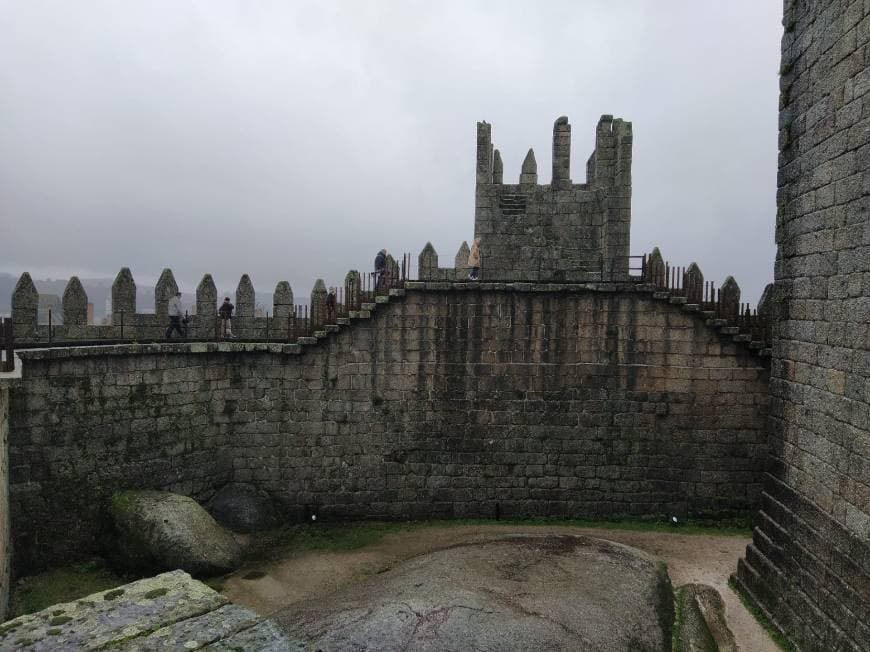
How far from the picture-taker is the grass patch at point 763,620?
25.1 ft

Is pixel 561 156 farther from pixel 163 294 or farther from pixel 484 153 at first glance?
pixel 163 294

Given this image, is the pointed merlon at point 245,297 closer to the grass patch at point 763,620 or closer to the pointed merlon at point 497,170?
the pointed merlon at point 497,170

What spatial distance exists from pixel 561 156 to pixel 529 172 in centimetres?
98

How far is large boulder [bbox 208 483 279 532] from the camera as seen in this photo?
1167 cm

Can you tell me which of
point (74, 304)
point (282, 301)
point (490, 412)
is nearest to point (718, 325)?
point (490, 412)

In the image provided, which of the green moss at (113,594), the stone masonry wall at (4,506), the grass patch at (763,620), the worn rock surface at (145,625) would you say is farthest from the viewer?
the stone masonry wall at (4,506)

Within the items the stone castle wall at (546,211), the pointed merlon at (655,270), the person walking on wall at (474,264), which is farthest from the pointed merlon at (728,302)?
the person walking on wall at (474,264)

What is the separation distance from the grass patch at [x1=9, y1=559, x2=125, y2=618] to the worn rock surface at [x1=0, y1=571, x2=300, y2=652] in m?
8.00

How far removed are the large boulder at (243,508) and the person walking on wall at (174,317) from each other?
3.73m

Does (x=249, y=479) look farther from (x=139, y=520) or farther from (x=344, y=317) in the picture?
(x=344, y=317)

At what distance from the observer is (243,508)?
11.8m

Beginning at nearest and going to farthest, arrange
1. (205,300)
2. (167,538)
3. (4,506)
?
1. (4,506)
2. (167,538)
3. (205,300)

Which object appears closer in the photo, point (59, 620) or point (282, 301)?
point (59, 620)

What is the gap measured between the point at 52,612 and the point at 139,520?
28.5ft
